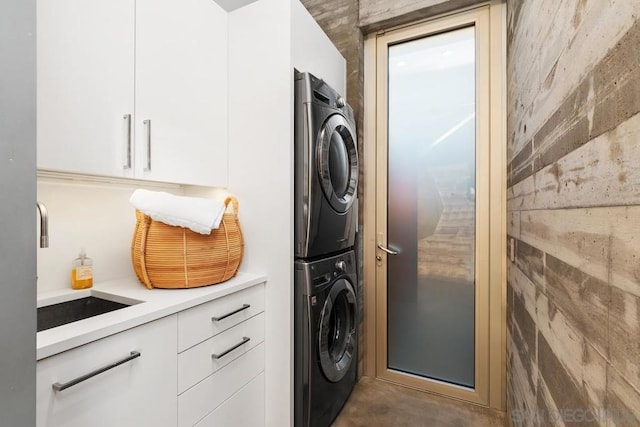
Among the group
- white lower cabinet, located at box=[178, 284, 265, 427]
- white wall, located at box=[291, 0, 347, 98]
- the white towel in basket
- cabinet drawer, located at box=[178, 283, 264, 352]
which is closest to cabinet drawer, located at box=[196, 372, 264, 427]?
white lower cabinet, located at box=[178, 284, 265, 427]

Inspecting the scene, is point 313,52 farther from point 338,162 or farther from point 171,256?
point 171,256

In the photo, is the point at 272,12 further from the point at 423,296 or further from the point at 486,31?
the point at 423,296

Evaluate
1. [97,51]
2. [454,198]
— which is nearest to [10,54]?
[97,51]

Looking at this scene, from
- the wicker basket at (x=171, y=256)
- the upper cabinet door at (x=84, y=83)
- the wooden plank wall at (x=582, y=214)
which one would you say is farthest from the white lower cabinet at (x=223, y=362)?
the wooden plank wall at (x=582, y=214)

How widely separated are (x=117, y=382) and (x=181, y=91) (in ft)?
3.96

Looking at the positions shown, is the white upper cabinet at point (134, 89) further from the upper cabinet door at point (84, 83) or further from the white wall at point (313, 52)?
the white wall at point (313, 52)

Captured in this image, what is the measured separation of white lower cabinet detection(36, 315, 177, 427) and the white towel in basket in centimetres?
39

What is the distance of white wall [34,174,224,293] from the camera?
126 centimetres

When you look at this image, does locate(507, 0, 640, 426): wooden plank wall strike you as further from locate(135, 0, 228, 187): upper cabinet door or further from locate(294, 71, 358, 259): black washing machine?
locate(135, 0, 228, 187): upper cabinet door

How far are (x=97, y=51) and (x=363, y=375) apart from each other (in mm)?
2404

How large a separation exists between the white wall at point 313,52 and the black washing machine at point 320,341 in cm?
108

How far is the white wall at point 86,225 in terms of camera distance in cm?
126

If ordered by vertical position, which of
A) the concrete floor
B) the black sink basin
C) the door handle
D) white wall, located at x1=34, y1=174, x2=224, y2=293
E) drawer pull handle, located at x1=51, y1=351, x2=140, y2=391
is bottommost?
the concrete floor

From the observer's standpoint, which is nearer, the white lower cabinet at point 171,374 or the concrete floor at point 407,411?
the white lower cabinet at point 171,374
